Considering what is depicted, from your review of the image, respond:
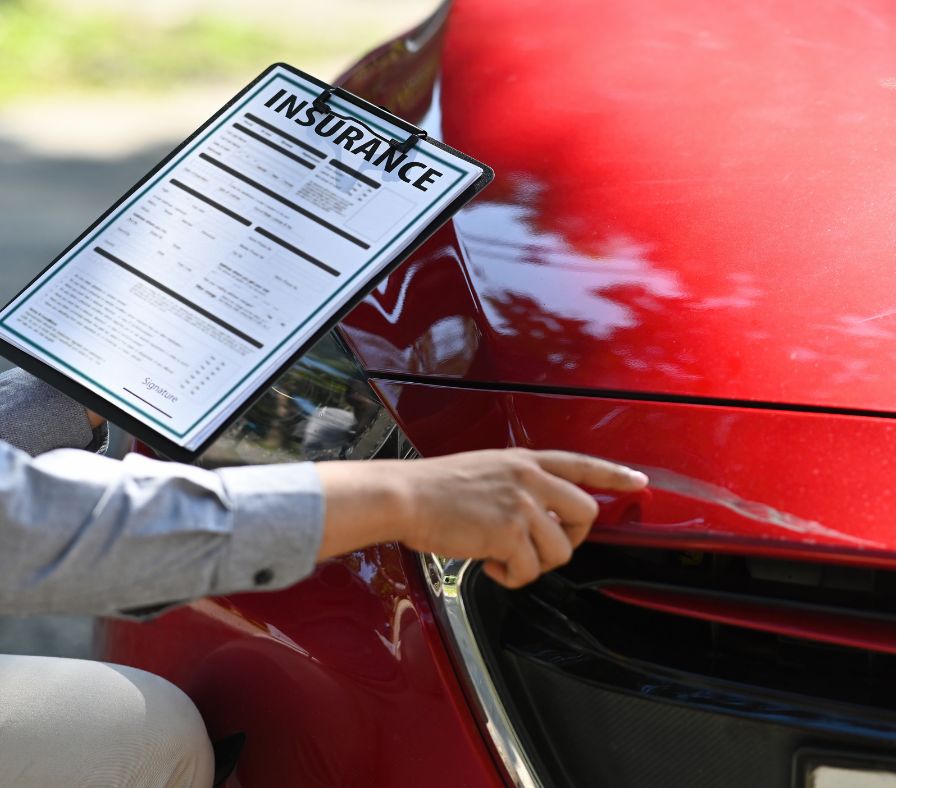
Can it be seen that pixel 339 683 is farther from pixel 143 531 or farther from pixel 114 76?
pixel 114 76

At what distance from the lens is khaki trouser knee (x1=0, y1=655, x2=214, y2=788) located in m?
1.33

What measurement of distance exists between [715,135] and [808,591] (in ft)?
2.29

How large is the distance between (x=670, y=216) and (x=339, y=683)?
0.69 m

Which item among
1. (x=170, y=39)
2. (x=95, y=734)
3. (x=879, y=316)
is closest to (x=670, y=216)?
(x=879, y=316)

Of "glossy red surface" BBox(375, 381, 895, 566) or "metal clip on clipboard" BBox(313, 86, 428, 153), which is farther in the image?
"metal clip on clipboard" BBox(313, 86, 428, 153)

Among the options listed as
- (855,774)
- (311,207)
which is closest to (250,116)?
(311,207)

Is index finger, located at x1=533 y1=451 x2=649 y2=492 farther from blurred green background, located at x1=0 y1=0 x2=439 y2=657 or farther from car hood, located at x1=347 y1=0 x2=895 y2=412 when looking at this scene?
blurred green background, located at x1=0 y1=0 x2=439 y2=657

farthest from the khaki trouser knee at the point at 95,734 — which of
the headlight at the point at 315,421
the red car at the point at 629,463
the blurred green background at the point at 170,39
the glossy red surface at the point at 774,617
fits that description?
the blurred green background at the point at 170,39

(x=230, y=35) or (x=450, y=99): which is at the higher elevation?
(x=450, y=99)

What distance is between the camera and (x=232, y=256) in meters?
1.34

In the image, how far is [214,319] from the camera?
1287 millimetres

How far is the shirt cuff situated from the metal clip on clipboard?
18.5 inches

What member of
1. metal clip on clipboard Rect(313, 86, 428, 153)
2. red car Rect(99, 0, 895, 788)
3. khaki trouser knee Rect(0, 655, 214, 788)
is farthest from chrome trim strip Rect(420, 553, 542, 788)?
metal clip on clipboard Rect(313, 86, 428, 153)
